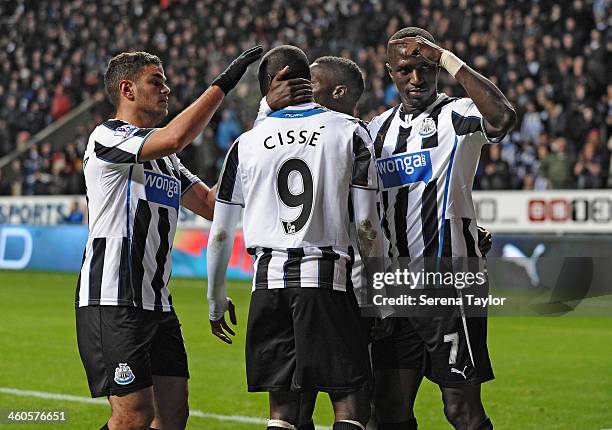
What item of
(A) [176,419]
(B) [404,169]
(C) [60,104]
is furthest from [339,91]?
(C) [60,104]

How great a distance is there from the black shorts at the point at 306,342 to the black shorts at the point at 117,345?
0.57 metres

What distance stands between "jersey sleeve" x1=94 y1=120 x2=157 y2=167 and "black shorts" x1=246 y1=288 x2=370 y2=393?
90 cm

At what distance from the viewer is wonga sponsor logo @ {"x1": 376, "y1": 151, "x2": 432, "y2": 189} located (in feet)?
17.5

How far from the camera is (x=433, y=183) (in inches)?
209

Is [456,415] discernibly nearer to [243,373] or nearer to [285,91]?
[285,91]

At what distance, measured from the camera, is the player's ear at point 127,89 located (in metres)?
5.49

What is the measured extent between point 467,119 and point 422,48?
0.40 meters

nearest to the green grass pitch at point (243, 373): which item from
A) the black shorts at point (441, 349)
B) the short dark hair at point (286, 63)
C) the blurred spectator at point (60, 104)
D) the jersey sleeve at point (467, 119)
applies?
the black shorts at point (441, 349)

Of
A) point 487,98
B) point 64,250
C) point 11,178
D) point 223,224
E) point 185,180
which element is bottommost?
point 64,250

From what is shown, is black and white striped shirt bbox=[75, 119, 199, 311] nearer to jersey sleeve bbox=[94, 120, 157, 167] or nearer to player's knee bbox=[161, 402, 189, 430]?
jersey sleeve bbox=[94, 120, 157, 167]

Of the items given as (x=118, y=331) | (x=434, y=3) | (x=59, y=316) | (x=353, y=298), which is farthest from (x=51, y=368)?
(x=434, y=3)

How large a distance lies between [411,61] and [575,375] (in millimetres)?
5422

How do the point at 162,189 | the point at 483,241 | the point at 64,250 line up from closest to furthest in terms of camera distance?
the point at 162,189
the point at 483,241
the point at 64,250

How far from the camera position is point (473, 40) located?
823 inches
